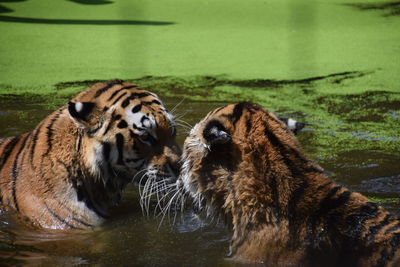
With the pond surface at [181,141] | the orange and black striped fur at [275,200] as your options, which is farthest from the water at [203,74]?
the orange and black striped fur at [275,200]

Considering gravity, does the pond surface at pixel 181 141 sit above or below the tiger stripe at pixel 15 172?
below

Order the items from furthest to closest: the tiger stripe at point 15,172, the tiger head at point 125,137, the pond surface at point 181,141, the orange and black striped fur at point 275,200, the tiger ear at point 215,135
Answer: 1. the tiger stripe at point 15,172
2. the tiger head at point 125,137
3. the pond surface at point 181,141
4. the tiger ear at point 215,135
5. the orange and black striped fur at point 275,200

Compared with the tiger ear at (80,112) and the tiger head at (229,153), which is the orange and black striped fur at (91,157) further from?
the tiger head at (229,153)

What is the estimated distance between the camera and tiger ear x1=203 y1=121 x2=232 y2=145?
2.71 meters

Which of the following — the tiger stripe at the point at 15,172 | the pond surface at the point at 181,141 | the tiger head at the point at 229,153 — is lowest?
the pond surface at the point at 181,141

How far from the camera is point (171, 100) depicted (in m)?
5.66

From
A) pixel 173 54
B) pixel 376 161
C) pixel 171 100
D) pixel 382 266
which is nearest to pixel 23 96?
pixel 171 100

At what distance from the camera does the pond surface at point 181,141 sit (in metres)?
3.24

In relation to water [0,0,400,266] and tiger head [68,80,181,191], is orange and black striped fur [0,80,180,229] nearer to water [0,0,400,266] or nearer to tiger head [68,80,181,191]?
tiger head [68,80,181,191]

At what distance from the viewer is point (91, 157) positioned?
3.38 metres

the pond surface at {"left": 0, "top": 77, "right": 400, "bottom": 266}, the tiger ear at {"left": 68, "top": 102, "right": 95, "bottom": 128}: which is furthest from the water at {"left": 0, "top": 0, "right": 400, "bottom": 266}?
the tiger ear at {"left": 68, "top": 102, "right": 95, "bottom": 128}

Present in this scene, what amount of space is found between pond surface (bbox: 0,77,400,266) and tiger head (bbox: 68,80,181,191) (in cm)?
32

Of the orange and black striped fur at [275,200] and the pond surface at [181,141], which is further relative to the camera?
the pond surface at [181,141]

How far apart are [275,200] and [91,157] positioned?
1.05 m
